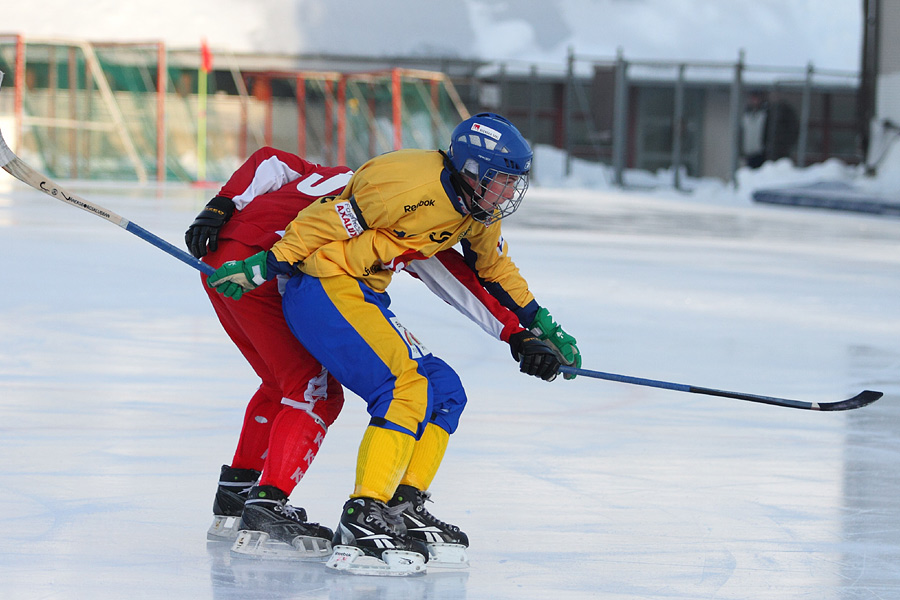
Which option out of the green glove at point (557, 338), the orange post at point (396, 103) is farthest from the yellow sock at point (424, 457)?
the orange post at point (396, 103)

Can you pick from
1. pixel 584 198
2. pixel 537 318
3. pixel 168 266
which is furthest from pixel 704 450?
pixel 584 198

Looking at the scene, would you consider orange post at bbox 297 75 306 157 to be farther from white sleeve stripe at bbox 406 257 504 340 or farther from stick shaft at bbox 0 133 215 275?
white sleeve stripe at bbox 406 257 504 340

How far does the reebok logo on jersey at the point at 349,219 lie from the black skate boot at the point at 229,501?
72 cm

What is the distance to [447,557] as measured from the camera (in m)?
2.78

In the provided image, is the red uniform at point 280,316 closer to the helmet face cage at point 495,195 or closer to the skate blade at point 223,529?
the skate blade at point 223,529

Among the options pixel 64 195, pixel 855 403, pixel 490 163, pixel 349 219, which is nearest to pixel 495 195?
pixel 490 163

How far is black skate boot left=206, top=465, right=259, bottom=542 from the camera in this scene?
294 cm

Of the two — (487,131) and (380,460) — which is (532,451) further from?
(487,131)

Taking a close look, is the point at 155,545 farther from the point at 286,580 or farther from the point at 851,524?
the point at 851,524

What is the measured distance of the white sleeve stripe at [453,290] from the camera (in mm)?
3123

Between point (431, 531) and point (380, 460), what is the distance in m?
0.25

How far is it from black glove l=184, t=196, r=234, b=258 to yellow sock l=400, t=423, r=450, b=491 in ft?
2.23

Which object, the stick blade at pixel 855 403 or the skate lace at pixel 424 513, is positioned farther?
the stick blade at pixel 855 403

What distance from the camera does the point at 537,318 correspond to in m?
3.17
